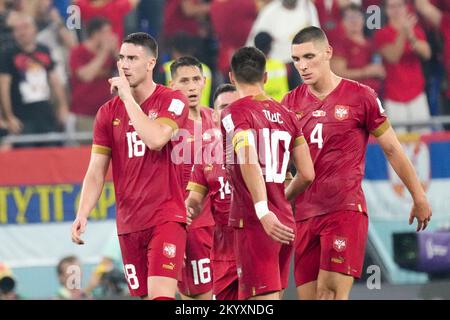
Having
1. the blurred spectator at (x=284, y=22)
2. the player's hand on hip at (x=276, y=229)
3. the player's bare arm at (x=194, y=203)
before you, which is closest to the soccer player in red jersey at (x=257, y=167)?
the player's hand on hip at (x=276, y=229)

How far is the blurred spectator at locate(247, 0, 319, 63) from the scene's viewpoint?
16016 mm

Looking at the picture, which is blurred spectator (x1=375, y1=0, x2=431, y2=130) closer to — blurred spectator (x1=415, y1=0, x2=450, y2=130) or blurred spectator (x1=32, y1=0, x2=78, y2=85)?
blurred spectator (x1=415, y1=0, x2=450, y2=130)

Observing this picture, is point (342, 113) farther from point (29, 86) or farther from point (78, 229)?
point (29, 86)

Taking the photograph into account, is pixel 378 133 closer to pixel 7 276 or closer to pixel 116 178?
pixel 116 178

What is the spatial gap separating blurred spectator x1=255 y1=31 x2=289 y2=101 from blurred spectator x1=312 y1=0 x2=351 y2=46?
29.6 inches

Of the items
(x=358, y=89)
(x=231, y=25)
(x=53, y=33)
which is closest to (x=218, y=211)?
(x=358, y=89)

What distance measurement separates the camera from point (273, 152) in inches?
386

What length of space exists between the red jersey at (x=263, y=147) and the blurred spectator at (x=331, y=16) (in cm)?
639

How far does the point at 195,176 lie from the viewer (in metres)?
11.6

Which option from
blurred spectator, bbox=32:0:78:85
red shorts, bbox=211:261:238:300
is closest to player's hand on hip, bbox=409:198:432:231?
red shorts, bbox=211:261:238:300

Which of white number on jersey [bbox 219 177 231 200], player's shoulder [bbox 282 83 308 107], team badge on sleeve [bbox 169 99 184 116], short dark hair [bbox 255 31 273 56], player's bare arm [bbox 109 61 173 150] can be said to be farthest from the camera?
short dark hair [bbox 255 31 273 56]
